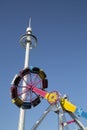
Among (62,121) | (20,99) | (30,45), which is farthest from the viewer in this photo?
(30,45)

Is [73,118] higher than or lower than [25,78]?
lower

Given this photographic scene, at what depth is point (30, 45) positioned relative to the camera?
206ft

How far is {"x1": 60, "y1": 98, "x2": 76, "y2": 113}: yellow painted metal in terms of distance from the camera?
109ft

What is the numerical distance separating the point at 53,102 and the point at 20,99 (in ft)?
16.3

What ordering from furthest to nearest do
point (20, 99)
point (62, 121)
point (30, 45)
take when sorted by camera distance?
point (30, 45)
point (20, 99)
point (62, 121)

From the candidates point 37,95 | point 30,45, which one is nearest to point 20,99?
point 37,95

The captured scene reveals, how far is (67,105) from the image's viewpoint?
33.3 meters

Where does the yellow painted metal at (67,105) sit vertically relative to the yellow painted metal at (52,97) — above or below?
below

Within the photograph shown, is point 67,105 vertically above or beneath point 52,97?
beneath

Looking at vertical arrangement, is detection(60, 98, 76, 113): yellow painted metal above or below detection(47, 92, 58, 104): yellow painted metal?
below

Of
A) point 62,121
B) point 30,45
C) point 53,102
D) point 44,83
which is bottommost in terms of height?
point 62,121

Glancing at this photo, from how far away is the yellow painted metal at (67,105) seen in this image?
3319 cm

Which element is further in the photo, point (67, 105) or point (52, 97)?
point (52, 97)

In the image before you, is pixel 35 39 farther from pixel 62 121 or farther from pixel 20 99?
pixel 62 121
